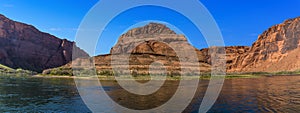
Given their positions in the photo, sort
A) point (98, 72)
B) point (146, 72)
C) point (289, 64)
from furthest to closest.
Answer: point (289, 64) → point (146, 72) → point (98, 72)

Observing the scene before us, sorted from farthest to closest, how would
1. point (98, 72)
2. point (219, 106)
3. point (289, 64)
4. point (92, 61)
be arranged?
point (289, 64) → point (92, 61) → point (98, 72) → point (219, 106)

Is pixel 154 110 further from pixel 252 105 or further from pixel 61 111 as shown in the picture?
pixel 252 105

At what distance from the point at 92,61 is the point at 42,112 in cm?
15476

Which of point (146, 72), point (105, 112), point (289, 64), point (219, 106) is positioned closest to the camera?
point (105, 112)

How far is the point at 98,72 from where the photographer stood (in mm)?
156500

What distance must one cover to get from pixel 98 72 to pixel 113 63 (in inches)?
1144

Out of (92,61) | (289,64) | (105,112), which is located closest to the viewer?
(105,112)

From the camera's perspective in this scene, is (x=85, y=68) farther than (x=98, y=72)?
Yes

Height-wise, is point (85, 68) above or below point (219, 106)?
above

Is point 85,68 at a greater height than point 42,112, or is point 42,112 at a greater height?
point 85,68

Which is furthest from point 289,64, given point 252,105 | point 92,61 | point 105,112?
point 105,112

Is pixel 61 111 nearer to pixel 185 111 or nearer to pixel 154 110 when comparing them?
pixel 154 110

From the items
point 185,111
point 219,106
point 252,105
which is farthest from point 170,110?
point 252,105

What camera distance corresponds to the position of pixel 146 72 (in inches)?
6555
